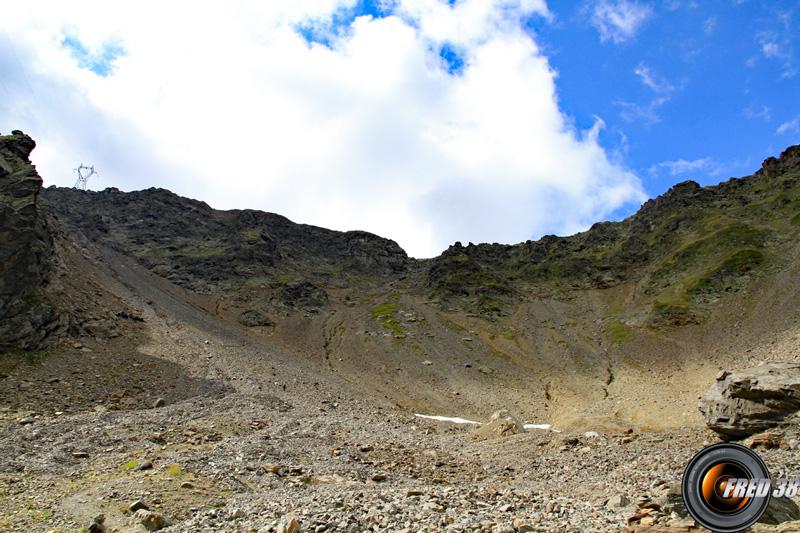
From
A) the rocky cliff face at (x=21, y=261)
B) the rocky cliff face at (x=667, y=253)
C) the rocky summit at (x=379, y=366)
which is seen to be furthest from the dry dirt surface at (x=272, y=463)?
the rocky cliff face at (x=667, y=253)

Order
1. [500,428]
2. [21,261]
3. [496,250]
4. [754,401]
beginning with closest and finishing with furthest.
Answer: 1. [754,401]
2. [500,428]
3. [21,261]
4. [496,250]

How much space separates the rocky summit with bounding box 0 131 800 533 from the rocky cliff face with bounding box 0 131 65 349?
29cm

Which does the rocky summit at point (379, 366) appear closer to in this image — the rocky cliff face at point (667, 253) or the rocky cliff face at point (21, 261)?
the rocky cliff face at point (21, 261)

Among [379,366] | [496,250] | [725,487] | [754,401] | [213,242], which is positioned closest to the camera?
[725,487]

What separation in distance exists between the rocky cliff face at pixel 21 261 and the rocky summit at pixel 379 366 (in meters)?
0.29

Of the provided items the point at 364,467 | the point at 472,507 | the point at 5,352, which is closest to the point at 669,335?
the point at 364,467

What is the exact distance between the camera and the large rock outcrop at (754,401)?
891 inches

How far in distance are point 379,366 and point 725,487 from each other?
7927 centimetres

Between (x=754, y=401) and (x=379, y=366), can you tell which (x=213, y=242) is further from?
(x=754, y=401)

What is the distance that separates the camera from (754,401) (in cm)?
2361

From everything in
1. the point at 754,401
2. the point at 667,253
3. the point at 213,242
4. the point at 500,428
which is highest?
the point at 667,253

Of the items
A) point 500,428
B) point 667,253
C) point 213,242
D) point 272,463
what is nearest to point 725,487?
point 272,463

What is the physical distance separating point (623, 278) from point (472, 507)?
142122mm

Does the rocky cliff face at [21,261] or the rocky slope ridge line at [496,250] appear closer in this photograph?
the rocky cliff face at [21,261]
